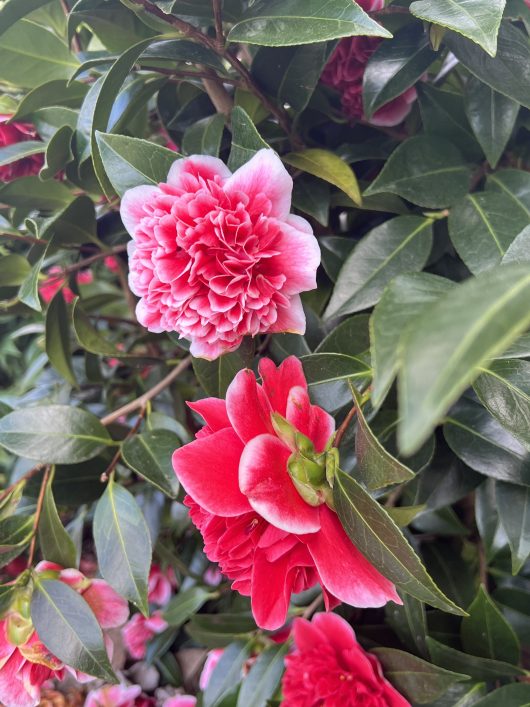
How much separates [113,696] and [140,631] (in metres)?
0.09

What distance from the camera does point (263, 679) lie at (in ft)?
1.89

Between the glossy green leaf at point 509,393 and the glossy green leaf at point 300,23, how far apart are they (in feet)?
0.76

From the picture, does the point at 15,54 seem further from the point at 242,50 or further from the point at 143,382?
the point at 143,382

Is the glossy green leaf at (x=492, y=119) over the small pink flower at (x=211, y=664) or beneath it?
over

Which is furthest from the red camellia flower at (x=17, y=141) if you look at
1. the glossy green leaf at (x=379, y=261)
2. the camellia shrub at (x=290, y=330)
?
the glossy green leaf at (x=379, y=261)

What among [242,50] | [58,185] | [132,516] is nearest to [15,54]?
[58,185]

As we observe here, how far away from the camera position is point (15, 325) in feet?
5.42

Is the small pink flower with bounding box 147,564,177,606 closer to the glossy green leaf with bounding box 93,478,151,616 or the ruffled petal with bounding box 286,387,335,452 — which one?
the glossy green leaf with bounding box 93,478,151,616

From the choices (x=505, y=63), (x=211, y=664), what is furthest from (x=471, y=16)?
(x=211, y=664)

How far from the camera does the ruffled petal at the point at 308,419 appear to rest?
1.22 ft

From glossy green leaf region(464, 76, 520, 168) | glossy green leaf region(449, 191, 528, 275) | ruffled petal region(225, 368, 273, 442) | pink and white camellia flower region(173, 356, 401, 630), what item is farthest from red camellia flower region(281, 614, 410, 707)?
glossy green leaf region(464, 76, 520, 168)

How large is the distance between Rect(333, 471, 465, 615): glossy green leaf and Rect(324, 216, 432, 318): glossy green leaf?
17 centimetres

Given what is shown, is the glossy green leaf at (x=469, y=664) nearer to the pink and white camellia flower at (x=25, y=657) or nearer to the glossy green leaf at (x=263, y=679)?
the glossy green leaf at (x=263, y=679)

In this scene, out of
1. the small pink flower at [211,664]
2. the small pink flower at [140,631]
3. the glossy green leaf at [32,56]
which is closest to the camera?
the glossy green leaf at [32,56]
